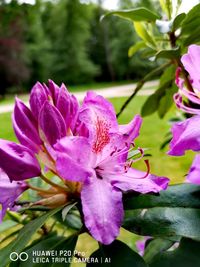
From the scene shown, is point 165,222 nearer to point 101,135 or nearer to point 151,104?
point 101,135

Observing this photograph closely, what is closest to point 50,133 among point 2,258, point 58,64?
point 2,258

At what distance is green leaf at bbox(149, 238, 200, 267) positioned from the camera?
1.61 feet

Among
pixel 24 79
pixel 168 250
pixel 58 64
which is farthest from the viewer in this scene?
pixel 58 64

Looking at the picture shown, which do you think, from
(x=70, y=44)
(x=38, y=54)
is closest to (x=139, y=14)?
(x=38, y=54)

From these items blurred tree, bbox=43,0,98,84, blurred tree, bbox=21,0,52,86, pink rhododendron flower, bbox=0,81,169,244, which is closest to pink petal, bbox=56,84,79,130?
pink rhododendron flower, bbox=0,81,169,244

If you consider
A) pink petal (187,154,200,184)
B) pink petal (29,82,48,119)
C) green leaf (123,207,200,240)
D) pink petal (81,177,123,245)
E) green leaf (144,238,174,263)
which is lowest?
green leaf (144,238,174,263)

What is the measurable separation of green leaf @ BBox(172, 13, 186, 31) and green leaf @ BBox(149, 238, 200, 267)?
14.8 inches

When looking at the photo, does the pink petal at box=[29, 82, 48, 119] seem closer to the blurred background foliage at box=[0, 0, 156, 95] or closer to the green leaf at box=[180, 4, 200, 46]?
the green leaf at box=[180, 4, 200, 46]

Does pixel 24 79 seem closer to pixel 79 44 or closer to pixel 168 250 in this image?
pixel 79 44

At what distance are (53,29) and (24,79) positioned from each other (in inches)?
225

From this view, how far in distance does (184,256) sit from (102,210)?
13cm

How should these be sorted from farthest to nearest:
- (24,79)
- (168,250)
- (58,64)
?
(58,64) < (24,79) < (168,250)

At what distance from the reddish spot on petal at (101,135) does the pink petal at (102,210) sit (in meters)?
0.05

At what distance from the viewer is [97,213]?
45cm
